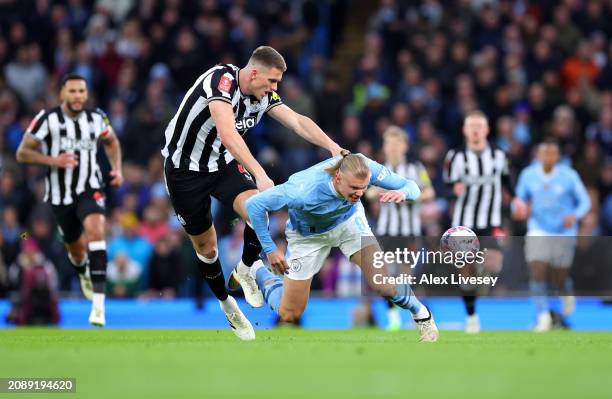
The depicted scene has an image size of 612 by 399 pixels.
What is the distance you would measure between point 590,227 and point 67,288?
7420 mm

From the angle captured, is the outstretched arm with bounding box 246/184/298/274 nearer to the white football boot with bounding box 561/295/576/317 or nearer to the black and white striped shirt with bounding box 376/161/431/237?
the black and white striped shirt with bounding box 376/161/431/237

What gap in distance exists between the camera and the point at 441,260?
11.6 m

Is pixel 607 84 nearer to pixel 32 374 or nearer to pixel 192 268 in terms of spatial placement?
pixel 192 268

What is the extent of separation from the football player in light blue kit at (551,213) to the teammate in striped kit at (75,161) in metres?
5.54

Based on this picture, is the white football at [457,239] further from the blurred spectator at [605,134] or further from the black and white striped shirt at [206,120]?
the blurred spectator at [605,134]

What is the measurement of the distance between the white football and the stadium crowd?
5.25 m

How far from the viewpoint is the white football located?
426 inches

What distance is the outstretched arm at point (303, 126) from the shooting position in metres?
10.2

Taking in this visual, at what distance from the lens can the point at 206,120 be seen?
33.3ft

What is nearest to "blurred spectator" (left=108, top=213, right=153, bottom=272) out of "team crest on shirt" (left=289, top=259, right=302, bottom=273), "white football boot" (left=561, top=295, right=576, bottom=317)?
"white football boot" (left=561, top=295, right=576, bottom=317)

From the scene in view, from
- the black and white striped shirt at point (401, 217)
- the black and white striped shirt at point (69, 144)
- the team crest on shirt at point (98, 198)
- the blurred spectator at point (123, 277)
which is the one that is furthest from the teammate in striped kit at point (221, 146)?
the blurred spectator at point (123, 277)

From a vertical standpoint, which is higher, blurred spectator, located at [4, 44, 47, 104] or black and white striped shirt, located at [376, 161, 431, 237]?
blurred spectator, located at [4, 44, 47, 104]

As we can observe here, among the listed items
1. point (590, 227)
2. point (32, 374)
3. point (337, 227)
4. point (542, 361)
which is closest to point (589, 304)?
point (590, 227)

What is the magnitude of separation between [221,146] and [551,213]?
256 inches
